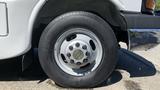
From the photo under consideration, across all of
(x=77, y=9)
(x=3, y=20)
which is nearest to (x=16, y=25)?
(x=3, y=20)

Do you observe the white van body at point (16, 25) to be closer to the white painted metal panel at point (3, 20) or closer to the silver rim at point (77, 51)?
the white painted metal panel at point (3, 20)

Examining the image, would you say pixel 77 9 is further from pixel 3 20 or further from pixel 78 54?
pixel 3 20

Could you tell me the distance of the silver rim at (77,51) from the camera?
5219 millimetres

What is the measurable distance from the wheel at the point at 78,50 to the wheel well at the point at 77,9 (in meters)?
0.08

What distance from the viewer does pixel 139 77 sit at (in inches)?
234

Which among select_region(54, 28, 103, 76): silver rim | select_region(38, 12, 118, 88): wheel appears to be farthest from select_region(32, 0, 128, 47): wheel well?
select_region(54, 28, 103, 76): silver rim

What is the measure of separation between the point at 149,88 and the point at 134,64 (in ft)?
3.88

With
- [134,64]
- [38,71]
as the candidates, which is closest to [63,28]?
[38,71]

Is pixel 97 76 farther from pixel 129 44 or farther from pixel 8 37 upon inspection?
pixel 8 37

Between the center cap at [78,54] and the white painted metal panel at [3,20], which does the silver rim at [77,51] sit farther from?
the white painted metal panel at [3,20]

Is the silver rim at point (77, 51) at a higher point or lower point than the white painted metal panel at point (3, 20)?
lower

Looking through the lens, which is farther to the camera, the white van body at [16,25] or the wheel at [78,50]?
the wheel at [78,50]

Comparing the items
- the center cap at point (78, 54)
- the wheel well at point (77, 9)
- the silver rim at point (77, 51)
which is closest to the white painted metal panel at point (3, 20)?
the wheel well at point (77, 9)

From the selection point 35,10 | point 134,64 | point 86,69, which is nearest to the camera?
point 35,10
